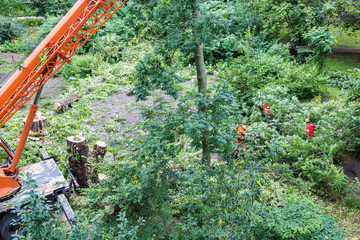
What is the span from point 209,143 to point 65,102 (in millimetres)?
8597

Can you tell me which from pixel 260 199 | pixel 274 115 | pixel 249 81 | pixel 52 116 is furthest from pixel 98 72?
pixel 260 199

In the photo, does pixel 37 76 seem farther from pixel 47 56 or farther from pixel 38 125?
pixel 38 125

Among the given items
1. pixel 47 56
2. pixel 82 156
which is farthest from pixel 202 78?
pixel 82 156

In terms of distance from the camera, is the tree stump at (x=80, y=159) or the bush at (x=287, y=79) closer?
the tree stump at (x=80, y=159)

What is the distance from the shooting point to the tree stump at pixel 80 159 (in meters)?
7.24

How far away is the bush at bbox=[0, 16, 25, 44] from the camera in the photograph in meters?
20.1

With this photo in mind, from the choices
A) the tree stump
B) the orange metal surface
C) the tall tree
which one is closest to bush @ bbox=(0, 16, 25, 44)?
the tree stump

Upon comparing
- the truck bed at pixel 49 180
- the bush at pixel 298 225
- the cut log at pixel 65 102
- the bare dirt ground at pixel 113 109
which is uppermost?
the cut log at pixel 65 102

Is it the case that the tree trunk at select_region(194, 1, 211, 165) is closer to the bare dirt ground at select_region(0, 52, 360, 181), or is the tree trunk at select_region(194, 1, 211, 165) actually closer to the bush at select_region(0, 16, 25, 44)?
the bare dirt ground at select_region(0, 52, 360, 181)

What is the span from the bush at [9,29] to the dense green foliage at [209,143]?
907 cm

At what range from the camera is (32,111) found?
611 centimetres

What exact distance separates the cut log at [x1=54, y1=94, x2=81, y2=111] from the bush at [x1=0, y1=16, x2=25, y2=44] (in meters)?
12.4

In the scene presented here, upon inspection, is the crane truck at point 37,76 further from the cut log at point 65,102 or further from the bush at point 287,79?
the bush at point 287,79

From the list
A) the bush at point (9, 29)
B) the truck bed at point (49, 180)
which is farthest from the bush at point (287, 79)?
the bush at point (9, 29)
